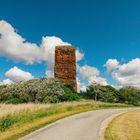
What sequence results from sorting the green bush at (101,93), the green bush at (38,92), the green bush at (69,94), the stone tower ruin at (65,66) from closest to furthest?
the green bush at (38,92) < the green bush at (69,94) < the stone tower ruin at (65,66) < the green bush at (101,93)

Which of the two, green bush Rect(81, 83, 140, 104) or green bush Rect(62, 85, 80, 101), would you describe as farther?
green bush Rect(81, 83, 140, 104)

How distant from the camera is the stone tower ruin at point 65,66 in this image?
50500 mm

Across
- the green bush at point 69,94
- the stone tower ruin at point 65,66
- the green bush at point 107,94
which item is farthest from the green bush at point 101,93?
the green bush at point 69,94

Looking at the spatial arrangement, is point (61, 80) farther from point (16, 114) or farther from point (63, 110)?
point (16, 114)

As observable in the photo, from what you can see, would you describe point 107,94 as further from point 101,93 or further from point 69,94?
point 69,94

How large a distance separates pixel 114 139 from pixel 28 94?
33.2 m

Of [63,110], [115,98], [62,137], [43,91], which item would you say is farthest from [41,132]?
[115,98]

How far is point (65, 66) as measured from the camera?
50.5 m

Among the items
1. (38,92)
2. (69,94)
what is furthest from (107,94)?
Result: (38,92)

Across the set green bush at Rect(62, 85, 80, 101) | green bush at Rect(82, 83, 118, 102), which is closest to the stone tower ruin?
green bush at Rect(62, 85, 80, 101)

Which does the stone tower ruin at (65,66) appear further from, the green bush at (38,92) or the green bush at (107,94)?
the green bush at (107,94)

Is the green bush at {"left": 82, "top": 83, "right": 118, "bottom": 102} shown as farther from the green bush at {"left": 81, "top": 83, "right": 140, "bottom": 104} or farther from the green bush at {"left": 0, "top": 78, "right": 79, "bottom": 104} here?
the green bush at {"left": 0, "top": 78, "right": 79, "bottom": 104}

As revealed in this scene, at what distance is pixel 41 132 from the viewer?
1606cm

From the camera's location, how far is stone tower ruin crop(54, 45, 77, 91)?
50.5 m
